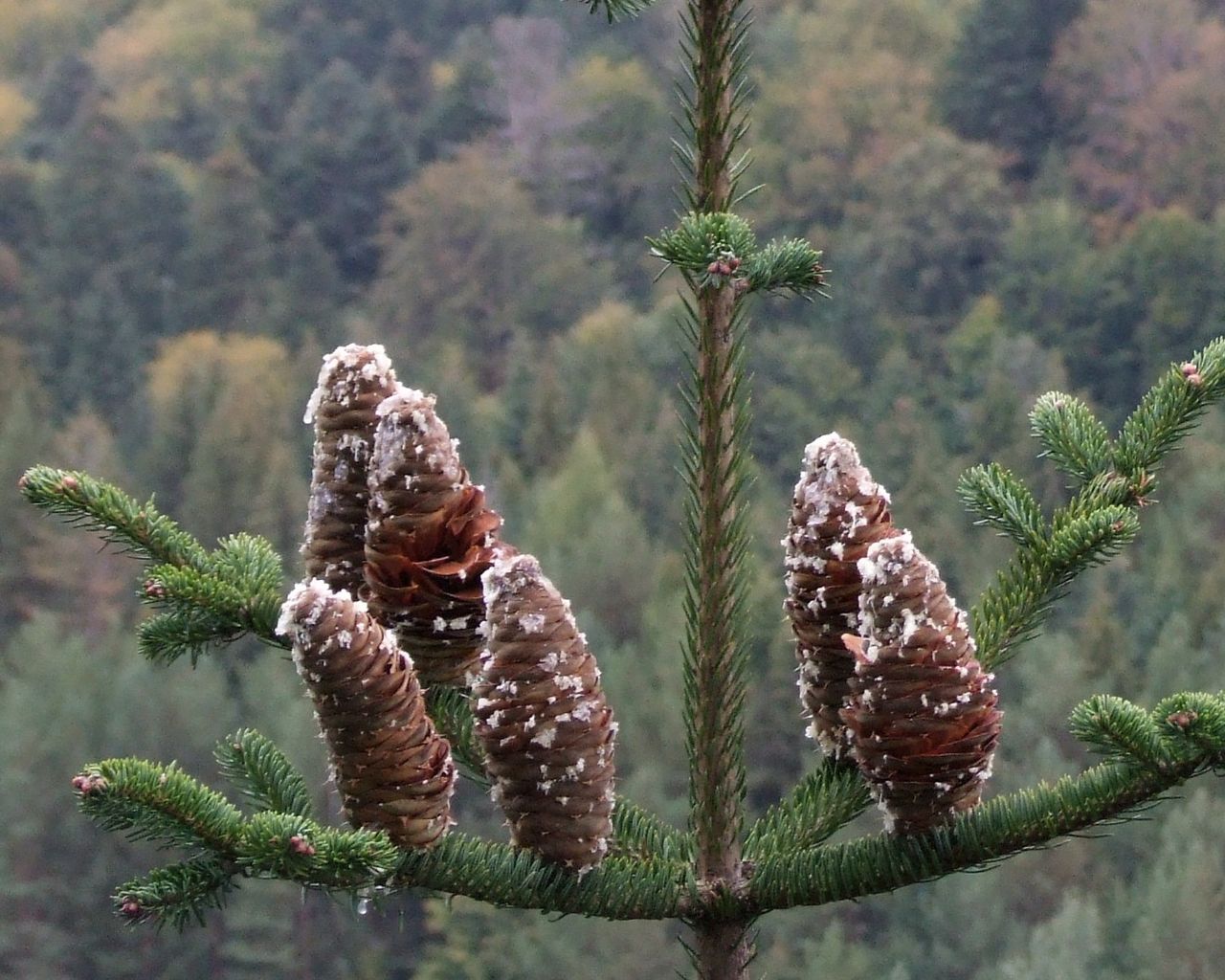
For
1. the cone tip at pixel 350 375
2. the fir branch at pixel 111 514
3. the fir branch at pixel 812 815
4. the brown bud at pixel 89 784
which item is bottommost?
the brown bud at pixel 89 784

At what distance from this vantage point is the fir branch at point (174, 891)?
5.19ft

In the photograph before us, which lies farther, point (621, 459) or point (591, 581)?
point (621, 459)

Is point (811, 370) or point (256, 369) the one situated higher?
point (256, 369)

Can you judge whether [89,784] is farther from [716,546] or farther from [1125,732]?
[1125,732]

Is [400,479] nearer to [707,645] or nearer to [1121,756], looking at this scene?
[707,645]

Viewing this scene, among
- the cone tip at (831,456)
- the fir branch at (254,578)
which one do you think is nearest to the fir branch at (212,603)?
the fir branch at (254,578)

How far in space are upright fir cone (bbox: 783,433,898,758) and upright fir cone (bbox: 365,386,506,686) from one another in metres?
0.33

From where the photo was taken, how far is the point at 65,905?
2925 cm

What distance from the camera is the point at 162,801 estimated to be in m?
1.52

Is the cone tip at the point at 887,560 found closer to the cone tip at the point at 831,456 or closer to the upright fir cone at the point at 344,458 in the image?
the cone tip at the point at 831,456

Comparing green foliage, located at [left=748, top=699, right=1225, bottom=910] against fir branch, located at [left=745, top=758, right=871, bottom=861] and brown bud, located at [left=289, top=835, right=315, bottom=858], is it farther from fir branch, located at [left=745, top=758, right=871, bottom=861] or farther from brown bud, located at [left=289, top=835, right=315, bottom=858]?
brown bud, located at [left=289, top=835, right=315, bottom=858]

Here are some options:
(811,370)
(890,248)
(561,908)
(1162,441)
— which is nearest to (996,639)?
(1162,441)

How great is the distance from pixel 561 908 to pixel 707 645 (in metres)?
0.29

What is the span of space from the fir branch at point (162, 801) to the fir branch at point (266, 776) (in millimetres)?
239
